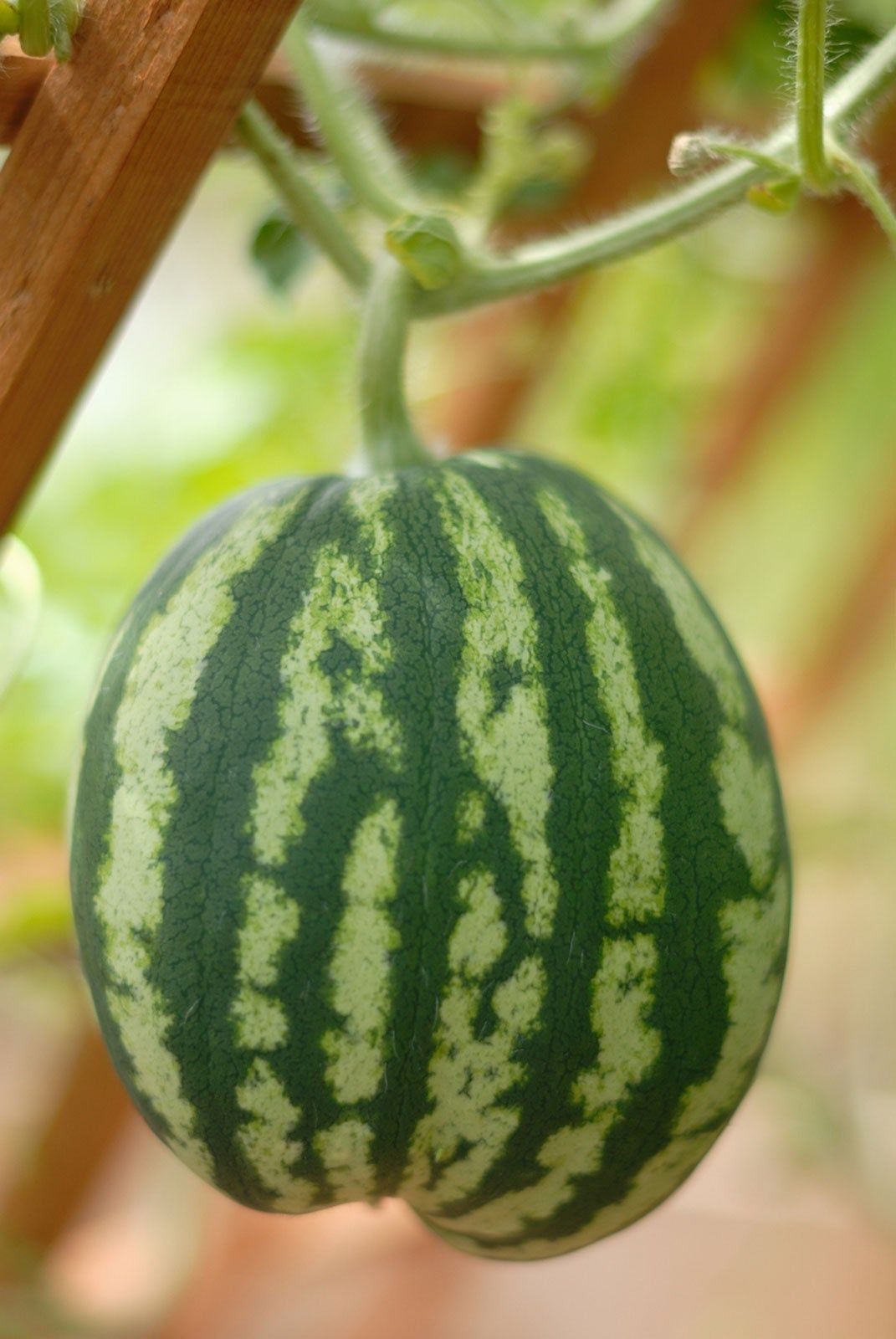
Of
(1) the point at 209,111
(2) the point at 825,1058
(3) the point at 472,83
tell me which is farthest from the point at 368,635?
(2) the point at 825,1058

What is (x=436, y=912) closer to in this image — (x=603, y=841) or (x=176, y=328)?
(x=603, y=841)

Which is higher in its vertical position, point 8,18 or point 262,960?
point 8,18

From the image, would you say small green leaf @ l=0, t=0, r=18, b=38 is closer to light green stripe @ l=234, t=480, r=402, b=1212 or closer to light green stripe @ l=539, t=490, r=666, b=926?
light green stripe @ l=234, t=480, r=402, b=1212

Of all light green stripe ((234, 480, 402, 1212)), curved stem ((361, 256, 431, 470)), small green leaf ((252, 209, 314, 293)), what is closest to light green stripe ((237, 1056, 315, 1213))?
light green stripe ((234, 480, 402, 1212))

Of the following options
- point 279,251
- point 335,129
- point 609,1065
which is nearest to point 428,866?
point 609,1065

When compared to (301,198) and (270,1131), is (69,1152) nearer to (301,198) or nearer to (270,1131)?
(270,1131)

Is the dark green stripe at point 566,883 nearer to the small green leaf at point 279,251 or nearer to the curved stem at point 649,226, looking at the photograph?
the curved stem at point 649,226
